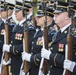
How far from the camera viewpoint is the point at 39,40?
3930 mm


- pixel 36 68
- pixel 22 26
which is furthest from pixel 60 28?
pixel 22 26

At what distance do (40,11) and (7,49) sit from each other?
84 centimetres

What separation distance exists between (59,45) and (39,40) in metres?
0.55

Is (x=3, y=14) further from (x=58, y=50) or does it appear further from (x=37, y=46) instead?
(x=58, y=50)

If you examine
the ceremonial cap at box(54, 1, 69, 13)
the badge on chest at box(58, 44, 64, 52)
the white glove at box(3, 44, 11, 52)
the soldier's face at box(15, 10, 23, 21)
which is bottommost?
the white glove at box(3, 44, 11, 52)

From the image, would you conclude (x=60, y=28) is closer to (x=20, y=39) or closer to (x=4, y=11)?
(x=20, y=39)

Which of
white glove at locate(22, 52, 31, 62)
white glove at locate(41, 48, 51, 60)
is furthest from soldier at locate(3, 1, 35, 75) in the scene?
white glove at locate(41, 48, 51, 60)

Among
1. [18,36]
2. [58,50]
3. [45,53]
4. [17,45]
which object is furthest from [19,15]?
[58,50]

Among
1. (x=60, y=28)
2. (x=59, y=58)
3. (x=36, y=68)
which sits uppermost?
(x=60, y=28)

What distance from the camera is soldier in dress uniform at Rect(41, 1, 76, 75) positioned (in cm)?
342

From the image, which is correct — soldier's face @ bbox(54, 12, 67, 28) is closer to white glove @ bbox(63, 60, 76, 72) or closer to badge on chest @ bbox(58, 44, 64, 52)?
badge on chest @ bbox(58, 44, 64, 52)

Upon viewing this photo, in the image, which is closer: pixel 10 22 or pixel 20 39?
pixel 20 39

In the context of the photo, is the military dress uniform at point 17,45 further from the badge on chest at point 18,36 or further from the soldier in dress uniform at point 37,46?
the soldier in dress uniform at point 37,46

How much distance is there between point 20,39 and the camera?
4.42 metres
